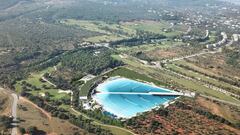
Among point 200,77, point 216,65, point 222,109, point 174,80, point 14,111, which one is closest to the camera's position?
point 14,111

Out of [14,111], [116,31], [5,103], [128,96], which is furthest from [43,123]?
[116,31]

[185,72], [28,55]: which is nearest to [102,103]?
[185,72]

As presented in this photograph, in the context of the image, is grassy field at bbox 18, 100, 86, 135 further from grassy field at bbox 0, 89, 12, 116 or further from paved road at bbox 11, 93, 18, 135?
grassy field at bbox 0, 89, 12, 116

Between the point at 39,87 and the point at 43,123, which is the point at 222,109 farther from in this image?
the point at 39,87

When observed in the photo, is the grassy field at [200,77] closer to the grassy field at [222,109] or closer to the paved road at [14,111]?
the grassy field at [222,109]

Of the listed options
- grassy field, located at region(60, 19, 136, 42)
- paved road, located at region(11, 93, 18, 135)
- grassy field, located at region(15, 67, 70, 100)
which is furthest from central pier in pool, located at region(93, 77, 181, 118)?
grassy field, located at region(60, 19, 136, 42)

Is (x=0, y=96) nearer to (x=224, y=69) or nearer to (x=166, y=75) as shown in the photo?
(x=166, y=75)

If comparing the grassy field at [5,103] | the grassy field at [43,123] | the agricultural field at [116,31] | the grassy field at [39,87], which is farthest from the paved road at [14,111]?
the agricultural field at [116,31]

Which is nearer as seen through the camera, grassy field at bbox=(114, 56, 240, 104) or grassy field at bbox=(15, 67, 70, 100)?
grassy field at bbox=(15, 67, 70, 100)
